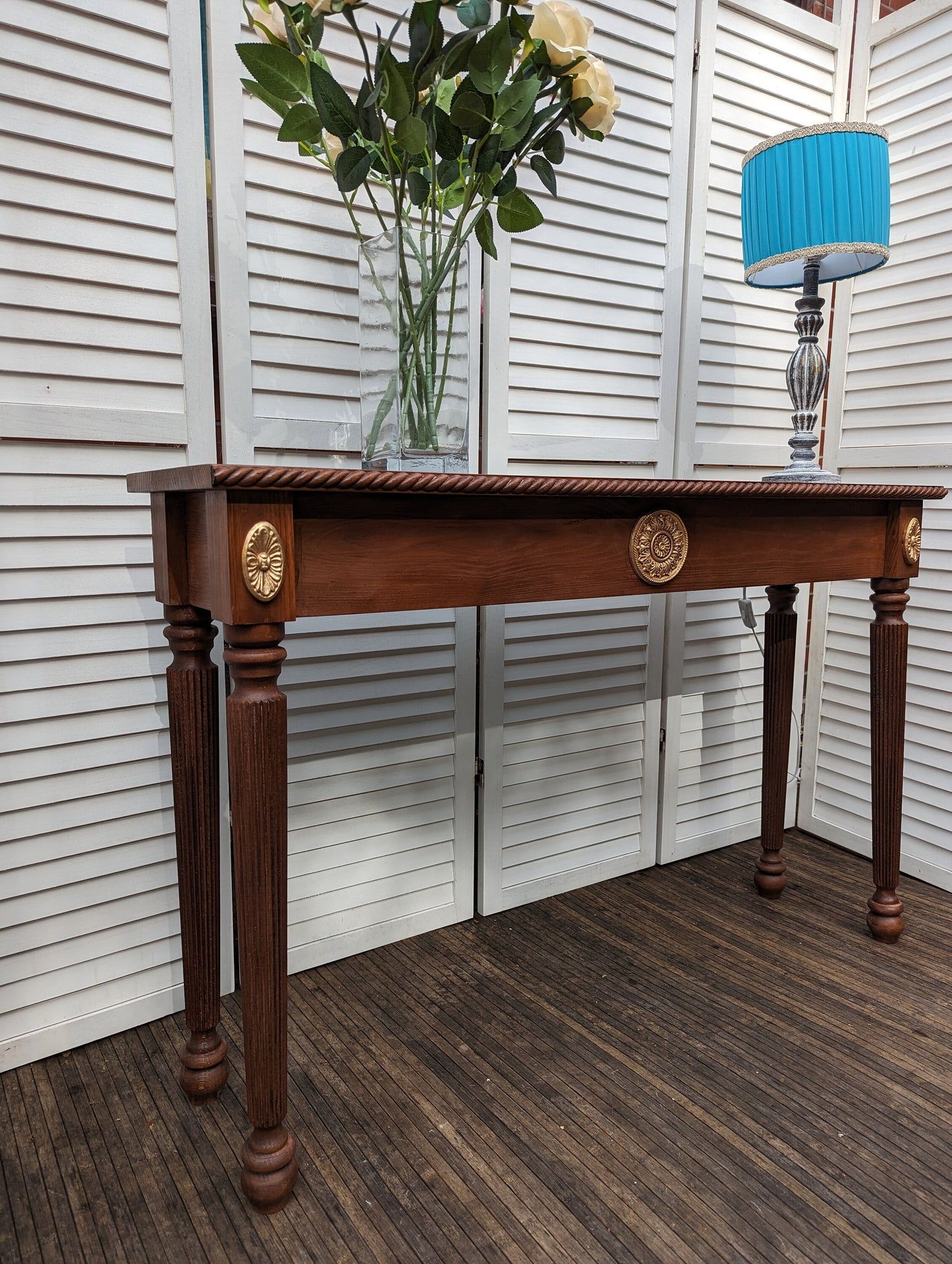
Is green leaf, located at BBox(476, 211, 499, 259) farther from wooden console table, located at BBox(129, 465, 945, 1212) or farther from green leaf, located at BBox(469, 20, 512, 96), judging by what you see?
wooden console table, located at BBox(129, 465, 945, 1212)

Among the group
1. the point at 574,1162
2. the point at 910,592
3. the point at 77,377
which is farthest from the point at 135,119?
the point at 910,592

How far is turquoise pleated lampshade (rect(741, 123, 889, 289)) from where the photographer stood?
139 centimetres

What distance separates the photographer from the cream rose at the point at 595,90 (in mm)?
1062

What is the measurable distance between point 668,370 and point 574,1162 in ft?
4.59

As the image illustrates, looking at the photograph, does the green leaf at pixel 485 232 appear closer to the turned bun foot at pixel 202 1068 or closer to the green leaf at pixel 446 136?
the green leaf at pixel 446 136

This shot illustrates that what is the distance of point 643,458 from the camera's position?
1.76m

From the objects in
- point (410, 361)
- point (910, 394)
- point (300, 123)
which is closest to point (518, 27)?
point (300, 123)

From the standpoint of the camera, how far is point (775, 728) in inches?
70.0

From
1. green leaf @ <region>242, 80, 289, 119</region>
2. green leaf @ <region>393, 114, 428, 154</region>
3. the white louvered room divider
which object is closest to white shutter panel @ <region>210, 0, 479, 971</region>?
green leaf @ <region>242, 80, 289, 119</region>

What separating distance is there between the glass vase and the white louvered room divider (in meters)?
1.15

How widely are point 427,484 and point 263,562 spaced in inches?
7.4

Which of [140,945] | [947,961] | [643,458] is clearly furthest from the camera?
[643,458]

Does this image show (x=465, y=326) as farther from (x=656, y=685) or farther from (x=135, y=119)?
(x=656, y=685)

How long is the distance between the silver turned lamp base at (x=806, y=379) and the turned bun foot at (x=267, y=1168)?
1.25 m
